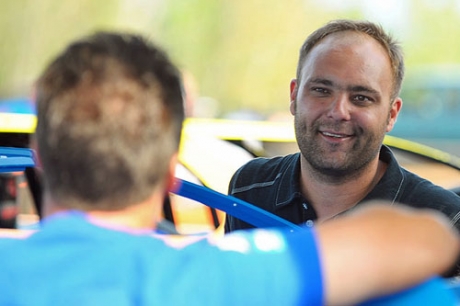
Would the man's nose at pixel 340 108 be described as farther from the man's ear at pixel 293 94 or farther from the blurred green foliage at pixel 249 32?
the blurred green foliage at pixel 249 32

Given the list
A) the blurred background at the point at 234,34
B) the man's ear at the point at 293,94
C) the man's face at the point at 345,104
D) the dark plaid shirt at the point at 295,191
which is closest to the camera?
the dark plaid shirt at the point at 295,191

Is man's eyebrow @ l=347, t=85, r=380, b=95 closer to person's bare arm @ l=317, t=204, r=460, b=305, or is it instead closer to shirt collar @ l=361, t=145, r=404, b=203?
shirt collar @ l=361, t=145, r=404, b=203

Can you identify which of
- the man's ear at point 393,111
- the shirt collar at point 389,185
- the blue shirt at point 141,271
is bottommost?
the shirt collar at point 389,185

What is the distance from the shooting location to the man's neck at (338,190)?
268 cm

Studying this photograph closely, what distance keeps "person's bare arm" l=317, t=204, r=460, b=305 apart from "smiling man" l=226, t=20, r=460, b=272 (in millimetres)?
1486

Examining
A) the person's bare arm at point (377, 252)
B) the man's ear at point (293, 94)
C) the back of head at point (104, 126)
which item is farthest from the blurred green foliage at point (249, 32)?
the person's bare arm at point (377, 252)

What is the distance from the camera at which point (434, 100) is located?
1977 cm

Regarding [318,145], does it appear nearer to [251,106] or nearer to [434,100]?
[434,100]

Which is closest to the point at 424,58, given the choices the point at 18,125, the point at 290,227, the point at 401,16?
the point at 401,16

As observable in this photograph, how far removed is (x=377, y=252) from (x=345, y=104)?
1.67m

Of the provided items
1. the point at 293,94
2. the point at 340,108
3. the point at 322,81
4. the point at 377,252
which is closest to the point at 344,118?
the point at 340,108

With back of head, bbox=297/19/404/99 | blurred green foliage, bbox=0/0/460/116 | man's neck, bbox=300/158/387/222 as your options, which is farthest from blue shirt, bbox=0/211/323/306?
blurred green foliage, bbox=0/0/460/116

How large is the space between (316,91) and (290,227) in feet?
2.91

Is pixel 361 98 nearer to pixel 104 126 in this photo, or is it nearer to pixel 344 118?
pixel 344 118
